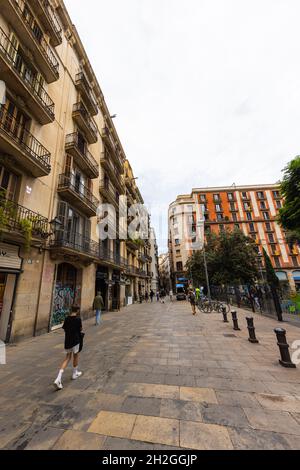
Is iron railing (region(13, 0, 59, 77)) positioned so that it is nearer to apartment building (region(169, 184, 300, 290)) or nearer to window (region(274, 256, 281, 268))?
apartment building (region(169, 184, 300, 290))

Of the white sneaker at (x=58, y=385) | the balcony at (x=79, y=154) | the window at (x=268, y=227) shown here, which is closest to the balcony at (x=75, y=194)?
the balcony at (x=79, y=154)

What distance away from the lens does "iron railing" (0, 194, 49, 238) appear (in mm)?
6729

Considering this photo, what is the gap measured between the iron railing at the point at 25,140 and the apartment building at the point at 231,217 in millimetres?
34564

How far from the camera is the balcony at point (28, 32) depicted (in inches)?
306

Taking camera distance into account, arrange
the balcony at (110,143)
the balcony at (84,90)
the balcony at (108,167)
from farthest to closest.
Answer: the balcony at (110,143) < the balcony at (108,167) < the balcony at (84,90)

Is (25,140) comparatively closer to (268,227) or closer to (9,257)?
(9,257)

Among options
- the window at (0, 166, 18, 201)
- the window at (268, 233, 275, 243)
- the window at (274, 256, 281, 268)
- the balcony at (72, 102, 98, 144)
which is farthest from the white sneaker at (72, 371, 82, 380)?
the window at (268, 233, 275, 243)

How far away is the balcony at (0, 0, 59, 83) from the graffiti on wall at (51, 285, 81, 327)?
38.5 ft

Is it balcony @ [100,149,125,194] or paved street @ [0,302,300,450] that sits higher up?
balcony @ [100,149,125,194]

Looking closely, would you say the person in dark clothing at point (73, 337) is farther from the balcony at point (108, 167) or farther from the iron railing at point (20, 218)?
the balcony at point (108, 167)

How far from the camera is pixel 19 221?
24.4 feet

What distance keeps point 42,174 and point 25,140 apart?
169 cm
